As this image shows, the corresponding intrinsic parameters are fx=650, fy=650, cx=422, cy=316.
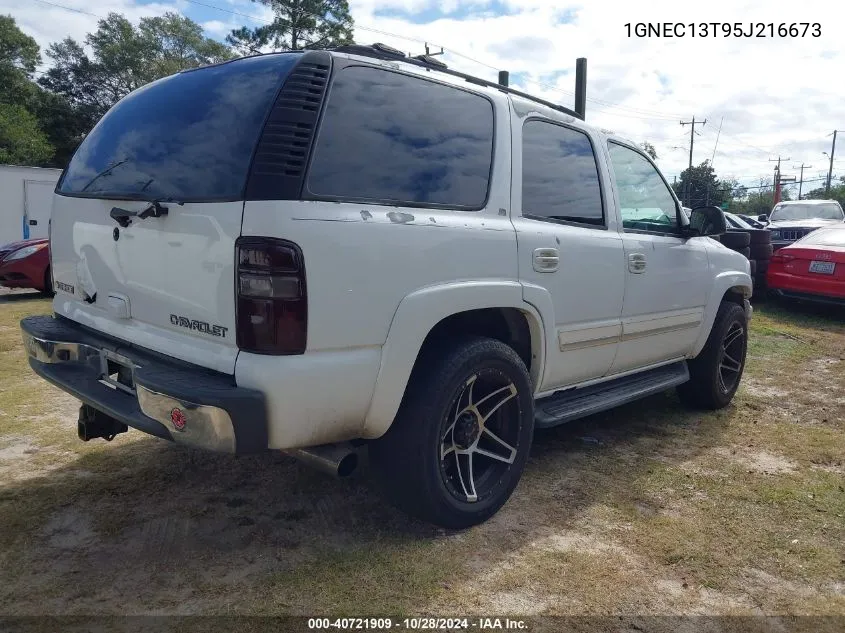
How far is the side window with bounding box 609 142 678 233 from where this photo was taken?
12.7ft

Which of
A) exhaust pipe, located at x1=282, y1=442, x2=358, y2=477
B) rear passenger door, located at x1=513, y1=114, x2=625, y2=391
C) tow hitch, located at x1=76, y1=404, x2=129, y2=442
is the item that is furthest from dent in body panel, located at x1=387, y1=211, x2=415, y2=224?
tow hitch, located at x1=76, y1=404, x2=129, y2=442

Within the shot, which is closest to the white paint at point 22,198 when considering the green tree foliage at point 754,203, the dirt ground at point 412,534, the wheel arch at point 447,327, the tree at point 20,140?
the dirt ground at point 412,534

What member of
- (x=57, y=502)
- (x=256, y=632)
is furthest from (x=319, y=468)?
(x=57, y=502)

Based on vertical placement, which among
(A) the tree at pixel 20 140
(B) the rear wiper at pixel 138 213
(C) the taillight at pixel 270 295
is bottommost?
(C) the taillight at pixel 270 295

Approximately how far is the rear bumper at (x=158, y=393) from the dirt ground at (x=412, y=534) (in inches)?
23.3

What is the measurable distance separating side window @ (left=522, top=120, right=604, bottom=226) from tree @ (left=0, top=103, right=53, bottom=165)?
36.6 m

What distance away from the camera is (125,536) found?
8.84 feet

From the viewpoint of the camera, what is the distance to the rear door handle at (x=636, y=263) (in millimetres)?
3654

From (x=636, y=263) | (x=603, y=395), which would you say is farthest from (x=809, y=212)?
(x=603, y=395)

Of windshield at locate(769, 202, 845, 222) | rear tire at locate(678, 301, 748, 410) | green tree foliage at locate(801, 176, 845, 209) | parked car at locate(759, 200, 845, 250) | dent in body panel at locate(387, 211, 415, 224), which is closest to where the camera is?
dent in body panel at locate(387, 211, 415, 224)

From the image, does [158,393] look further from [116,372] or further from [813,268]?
[813,268]

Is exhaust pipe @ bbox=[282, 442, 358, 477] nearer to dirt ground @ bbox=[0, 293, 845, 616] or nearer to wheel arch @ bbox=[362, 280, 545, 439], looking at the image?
wheel arch @ bbox=[362, 280, 545, 439]

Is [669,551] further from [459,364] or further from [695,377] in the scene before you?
[695,377]

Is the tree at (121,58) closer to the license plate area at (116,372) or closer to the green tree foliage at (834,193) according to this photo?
the license plate area at (116,372)
